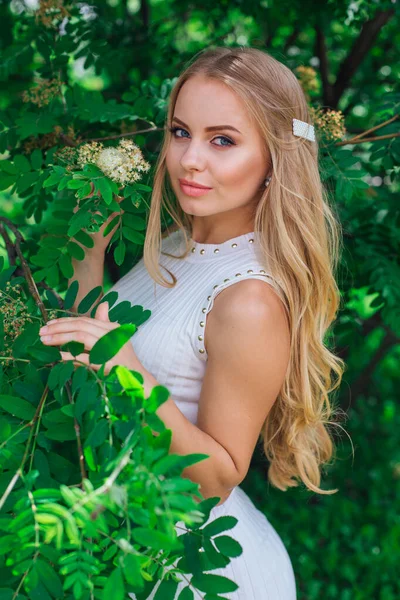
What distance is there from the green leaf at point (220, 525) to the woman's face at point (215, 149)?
0.77 metres

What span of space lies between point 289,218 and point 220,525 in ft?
2.70

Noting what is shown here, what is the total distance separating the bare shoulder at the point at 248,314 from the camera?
1507 millimetres

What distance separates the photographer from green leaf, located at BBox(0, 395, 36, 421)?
1318 millimetres

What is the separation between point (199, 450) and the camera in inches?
56.0

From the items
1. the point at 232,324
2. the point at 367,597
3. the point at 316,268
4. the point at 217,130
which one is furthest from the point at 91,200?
the point at 367,597

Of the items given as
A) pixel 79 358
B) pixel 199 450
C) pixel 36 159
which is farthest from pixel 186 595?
pixel 36 159

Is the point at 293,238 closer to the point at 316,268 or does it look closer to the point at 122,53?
the point at 316,268

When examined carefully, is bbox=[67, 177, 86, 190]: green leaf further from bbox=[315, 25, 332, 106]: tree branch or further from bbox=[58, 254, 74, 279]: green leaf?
bbox=[315, 25, 332, 106]: tree branch

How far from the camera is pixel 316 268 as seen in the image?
172cm

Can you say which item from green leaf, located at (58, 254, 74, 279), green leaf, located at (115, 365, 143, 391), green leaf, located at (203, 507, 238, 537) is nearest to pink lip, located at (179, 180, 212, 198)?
green leaf, located at (58, 254, 74, 279)

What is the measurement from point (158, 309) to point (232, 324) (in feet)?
1.07

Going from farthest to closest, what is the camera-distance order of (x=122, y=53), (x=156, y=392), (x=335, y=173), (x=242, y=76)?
(x=122, y=53) → (x=335, y=173) → (x=242, y=76) → (x=156, y=392)

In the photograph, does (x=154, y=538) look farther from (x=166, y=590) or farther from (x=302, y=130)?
(x=302, y=130)

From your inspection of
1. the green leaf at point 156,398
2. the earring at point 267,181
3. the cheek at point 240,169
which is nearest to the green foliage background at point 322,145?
the cheek at point 240,169
